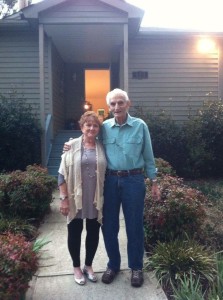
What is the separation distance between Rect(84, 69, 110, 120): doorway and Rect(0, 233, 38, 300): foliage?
9.89m

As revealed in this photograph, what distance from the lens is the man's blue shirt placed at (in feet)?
11.5

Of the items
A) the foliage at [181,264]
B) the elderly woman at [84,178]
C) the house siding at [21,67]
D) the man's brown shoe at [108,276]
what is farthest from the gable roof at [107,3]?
the man's brown shoe at [108,276]

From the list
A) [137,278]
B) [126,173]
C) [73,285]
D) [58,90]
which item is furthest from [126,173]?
[58,90]

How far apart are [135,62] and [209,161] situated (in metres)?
3.76

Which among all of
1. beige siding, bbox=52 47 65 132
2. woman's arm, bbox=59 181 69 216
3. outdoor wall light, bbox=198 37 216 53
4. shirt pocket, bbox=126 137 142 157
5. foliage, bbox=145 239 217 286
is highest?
outdoor wall light, bbox=198 37 216 53

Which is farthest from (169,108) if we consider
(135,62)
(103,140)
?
(103,140)

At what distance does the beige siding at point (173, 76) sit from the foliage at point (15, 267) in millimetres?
8348

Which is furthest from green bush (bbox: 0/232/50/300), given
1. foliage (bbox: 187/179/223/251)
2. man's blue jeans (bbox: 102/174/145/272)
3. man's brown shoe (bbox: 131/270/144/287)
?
foliage (bbox: 187/179/223/251)

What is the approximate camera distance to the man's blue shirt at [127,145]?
11.5 ft

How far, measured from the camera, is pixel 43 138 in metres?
9.46

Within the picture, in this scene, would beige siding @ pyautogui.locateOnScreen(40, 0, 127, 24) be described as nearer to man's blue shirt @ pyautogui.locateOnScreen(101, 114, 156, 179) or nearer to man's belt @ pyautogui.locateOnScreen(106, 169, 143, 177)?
man's blue shirt @ pyautogui.locateOnScreen(101, 114, 156, 179)

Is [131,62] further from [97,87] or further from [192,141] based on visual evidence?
[97,87]

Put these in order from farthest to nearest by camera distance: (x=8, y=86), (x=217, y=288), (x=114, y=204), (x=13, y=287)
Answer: (x=8, y=86) < (x=114, y=204) < (x=217, y=288) < (x=13, y=287)

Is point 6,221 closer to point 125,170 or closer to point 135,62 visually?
point 125,170
